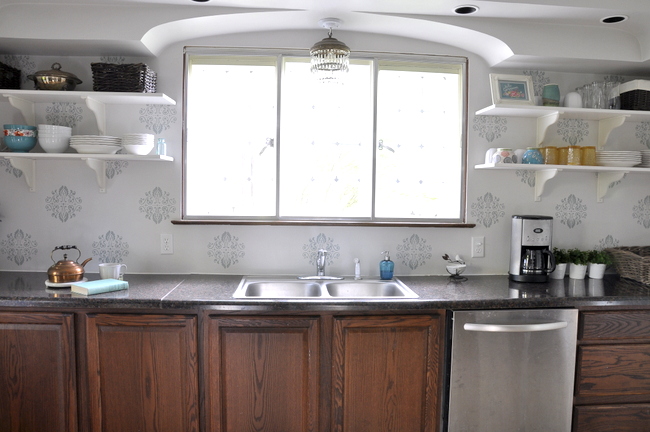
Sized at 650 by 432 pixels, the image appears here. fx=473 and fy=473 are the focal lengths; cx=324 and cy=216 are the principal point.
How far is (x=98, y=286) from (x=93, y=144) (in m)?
0.70

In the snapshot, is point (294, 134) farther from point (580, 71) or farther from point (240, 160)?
point (580, 71)

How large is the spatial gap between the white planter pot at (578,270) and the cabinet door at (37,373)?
2.46 meters

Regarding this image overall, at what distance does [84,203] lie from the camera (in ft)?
8.29

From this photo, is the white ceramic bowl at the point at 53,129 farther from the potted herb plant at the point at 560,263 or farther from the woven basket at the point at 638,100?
the woven basket at the point at 638,100

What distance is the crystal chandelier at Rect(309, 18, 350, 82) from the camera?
2264mm

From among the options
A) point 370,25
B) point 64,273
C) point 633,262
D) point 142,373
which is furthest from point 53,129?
point 633,262

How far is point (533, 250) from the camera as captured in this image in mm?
2443

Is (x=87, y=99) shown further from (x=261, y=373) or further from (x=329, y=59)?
(x=261, y=373)

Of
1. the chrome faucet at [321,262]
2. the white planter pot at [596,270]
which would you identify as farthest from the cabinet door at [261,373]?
the white planter pot at [596,270]

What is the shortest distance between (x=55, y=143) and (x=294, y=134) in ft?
3.88

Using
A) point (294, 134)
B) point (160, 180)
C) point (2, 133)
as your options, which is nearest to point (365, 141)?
point (294, 134)

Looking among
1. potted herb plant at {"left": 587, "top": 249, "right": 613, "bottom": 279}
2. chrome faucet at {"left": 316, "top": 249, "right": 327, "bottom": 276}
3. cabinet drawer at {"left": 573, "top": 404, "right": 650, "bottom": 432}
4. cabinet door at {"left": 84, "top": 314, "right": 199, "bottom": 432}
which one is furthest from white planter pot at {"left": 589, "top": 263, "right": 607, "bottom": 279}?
cabinet door at {"left": 84, "top": 314, "right": 199, "bottom": 432}

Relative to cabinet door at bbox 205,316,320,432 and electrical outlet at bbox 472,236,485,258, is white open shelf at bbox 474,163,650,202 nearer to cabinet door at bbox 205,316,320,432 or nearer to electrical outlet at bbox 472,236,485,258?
electrical outlet at bbox 472,236,485,258

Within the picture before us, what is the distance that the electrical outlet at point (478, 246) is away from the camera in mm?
2656
